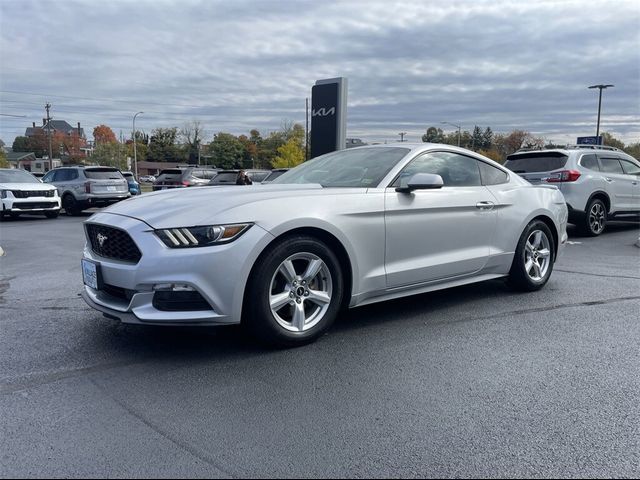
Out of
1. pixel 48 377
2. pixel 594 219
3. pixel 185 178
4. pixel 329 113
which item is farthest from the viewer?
pixel 185 178

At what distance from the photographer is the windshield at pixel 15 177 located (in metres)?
16.3

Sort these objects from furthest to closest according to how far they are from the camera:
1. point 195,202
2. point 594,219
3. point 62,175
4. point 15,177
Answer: point 62,175 < point 15,177 < point 594,219 < point 195,202

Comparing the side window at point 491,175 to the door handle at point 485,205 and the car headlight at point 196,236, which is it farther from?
the car headlight at point 196,236

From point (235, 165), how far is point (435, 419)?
103 m

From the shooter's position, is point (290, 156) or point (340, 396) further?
point (290, 156)

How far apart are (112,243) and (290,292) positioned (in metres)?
1.33

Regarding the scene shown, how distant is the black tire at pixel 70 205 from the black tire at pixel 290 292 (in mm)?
16133

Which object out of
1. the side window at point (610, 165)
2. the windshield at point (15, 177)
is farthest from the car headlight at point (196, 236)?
the windshield at point (15, 177)

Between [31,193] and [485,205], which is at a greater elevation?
[485,205]

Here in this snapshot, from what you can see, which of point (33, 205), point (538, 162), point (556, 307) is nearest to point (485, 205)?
point (556, 307)

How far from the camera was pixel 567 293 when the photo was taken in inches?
225

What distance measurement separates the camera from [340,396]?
3.15 m

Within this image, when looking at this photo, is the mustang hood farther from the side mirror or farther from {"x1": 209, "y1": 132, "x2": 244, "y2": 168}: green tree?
{"x1": 209, "y1": 132, "x2": 244, "y2": 168}: green tree

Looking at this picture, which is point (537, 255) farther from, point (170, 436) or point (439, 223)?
point (170, 436)
